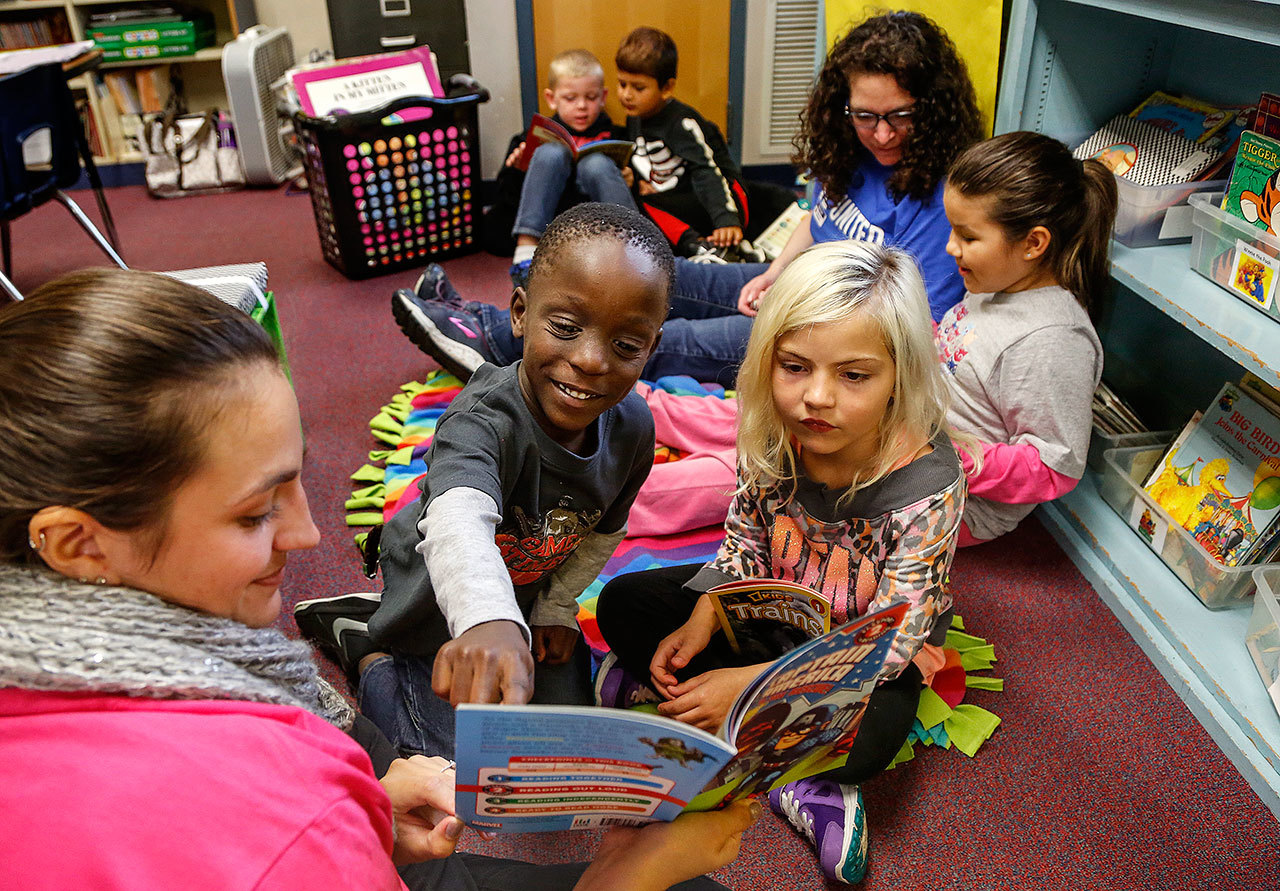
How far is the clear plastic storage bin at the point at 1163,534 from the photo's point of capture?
143 centimetres

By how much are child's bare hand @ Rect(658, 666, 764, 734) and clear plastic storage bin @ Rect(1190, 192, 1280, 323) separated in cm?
95

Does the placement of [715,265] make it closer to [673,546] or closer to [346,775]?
[673,546]

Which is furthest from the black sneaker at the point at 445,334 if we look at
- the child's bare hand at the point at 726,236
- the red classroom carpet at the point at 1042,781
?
the child's bare hand at the point at 726,236

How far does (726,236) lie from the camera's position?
105 inches

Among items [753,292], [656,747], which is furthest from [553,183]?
[656,747]

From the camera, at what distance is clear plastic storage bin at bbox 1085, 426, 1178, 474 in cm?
170

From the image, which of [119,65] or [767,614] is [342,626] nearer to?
[767,614]

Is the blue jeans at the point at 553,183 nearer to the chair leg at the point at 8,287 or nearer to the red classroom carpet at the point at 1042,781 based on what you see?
the red classroom carpet at the point at 1042,781

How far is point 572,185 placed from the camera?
273cm

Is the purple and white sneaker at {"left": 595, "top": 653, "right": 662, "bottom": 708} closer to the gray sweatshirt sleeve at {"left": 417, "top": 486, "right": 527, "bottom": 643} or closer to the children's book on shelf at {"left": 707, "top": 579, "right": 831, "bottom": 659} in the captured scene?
the children's book on shelf at {"left": 707, "top": 579, "right": 831, "bottom": 659}

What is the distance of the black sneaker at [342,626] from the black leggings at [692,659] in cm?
35

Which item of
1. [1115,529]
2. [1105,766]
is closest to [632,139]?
[1115,529]

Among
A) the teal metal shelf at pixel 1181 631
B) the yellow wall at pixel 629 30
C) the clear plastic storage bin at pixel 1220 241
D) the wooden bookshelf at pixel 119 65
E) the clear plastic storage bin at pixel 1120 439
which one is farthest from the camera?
the wooden bookshelf at pixel 119 65

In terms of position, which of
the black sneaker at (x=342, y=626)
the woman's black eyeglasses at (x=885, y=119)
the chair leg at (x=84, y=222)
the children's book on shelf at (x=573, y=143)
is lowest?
the black sneaker at (x=342, y=626)
